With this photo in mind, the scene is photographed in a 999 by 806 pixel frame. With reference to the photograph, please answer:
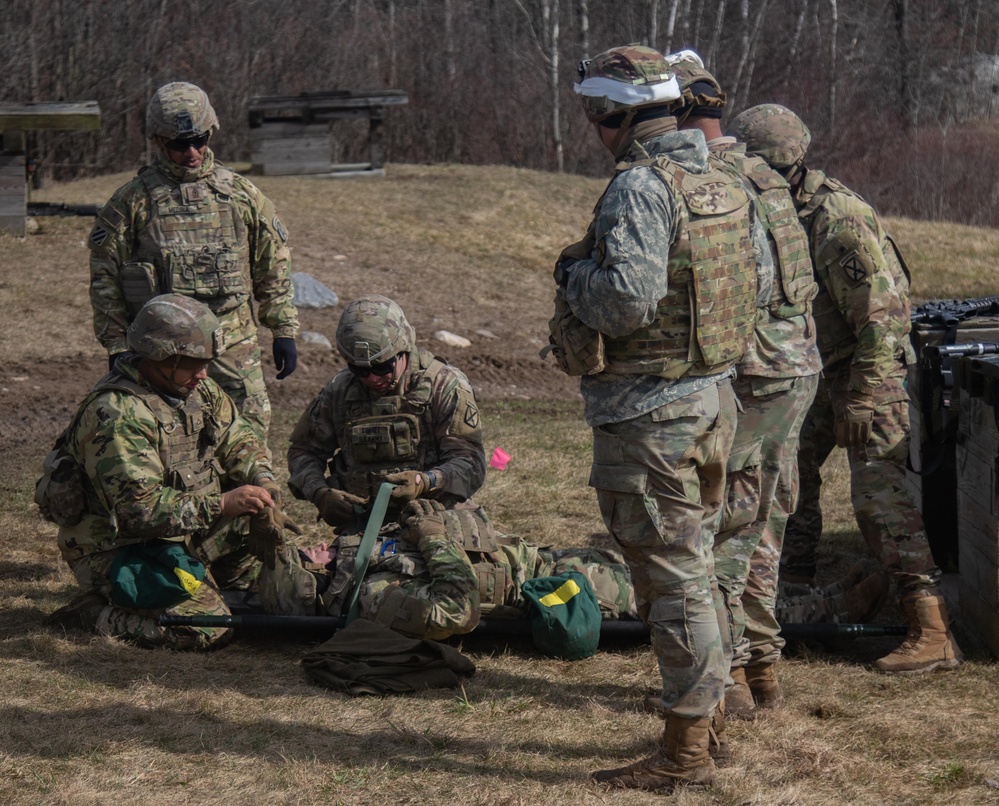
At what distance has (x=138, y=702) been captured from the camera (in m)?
4.93

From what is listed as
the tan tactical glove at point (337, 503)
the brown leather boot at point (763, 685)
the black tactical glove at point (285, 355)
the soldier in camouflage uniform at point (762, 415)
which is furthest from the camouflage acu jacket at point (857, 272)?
the black tactical glove at point (285, 355)

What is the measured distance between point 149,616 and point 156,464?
706mm

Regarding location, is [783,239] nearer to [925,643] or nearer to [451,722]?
[925,643]

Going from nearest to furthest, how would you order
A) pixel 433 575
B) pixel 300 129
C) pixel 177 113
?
pixel 433 575
pixel 177 113
pixel 300 129

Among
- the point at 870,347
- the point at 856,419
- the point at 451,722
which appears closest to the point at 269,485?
the point at 451,722

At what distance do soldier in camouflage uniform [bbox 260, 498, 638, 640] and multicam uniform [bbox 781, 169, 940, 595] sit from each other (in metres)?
1.15

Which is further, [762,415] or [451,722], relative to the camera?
[451,722]

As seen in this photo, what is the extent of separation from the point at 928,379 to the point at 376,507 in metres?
2.61

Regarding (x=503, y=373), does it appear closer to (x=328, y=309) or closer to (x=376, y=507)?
(x=328, y=309)

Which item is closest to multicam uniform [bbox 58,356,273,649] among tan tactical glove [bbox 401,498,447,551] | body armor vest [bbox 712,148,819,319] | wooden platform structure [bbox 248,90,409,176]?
tan tactical glove [bbox 401,498,447,551]

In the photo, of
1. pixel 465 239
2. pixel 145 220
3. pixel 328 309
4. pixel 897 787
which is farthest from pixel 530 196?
pixel 897 787

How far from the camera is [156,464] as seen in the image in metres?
5.43

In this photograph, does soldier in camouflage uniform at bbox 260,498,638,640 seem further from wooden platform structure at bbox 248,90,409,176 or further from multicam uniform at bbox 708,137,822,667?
wooden platform structure at bbox 248,90,409,176

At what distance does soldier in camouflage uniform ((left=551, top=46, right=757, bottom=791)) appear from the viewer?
3.76 meters
